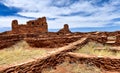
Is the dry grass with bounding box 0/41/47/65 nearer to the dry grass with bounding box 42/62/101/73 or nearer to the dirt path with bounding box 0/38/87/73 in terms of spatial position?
the dirt path with bounding box 0/38/87/73

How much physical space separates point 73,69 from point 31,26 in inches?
772

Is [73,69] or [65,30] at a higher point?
[65,30]

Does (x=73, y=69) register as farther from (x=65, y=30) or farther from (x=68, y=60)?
(x=65, y=30)

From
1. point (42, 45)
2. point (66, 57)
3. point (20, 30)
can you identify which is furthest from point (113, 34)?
point (66, 57)

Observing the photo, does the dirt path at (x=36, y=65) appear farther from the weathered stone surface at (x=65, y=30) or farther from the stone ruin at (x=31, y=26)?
the stone ruin at (x=31, y=26)

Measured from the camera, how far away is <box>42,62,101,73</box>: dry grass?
567 cm

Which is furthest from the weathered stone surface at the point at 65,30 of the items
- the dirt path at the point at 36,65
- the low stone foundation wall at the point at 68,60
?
the dirt path at the point at 36,65

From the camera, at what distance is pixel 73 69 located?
19.1 ft

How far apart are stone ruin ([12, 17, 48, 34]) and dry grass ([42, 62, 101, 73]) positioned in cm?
1914

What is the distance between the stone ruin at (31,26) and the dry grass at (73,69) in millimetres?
19141

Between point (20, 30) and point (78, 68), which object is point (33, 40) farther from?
point (20, 30)

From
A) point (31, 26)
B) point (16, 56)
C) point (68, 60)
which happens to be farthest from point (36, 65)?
point (31, 26)

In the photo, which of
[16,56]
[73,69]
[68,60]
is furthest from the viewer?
[16,56]

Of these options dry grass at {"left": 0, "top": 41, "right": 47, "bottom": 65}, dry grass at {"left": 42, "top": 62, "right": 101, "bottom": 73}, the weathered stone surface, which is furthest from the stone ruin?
dry grass at {"left": 42, "top": 62, "right": 101, "bottom": 73}
